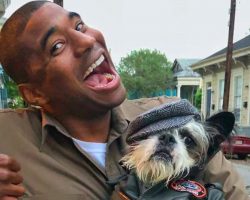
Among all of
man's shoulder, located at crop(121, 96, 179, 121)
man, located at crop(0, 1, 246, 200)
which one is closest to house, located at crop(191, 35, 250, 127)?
man's shoulder, located at crop(121, 96, 179, 121)

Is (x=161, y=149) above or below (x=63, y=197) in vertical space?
above

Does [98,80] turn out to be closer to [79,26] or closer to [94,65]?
[94,65]

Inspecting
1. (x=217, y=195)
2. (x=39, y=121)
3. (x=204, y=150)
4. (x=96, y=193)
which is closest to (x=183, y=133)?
(x=204, y=150)

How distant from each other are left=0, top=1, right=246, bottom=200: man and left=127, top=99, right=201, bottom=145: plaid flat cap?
32 centimetres

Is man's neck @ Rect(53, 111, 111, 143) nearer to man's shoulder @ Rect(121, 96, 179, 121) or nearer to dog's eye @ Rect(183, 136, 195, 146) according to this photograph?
man's shoulder @ Rect(121, 96, 179, 121)

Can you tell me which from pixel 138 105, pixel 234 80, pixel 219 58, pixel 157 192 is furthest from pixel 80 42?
pixel 219 58

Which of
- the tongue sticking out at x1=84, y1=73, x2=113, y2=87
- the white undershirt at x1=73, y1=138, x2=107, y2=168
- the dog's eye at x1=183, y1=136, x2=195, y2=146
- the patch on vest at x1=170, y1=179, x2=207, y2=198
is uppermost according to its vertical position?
the tongue sticking out at x1=84, y1=73, x2=113, y2=87

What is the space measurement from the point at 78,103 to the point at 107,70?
0.20m

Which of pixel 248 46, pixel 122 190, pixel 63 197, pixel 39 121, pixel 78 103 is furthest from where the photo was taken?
pixel 248 46

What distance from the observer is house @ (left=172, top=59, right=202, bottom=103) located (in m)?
50.5

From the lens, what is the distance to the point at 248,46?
79.8 ft

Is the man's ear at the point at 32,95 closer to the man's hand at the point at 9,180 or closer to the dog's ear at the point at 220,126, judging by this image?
the man's hand at the point at 9,180

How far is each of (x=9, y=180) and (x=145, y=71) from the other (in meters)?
63.3

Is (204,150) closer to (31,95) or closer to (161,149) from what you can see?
(161,149)
